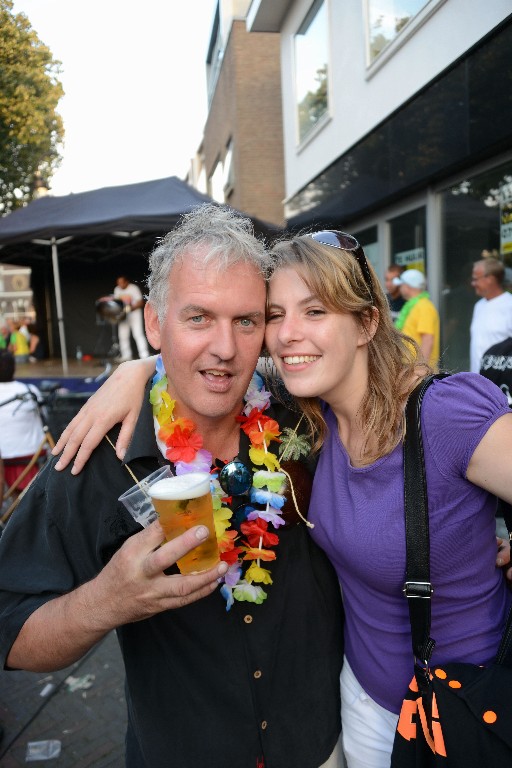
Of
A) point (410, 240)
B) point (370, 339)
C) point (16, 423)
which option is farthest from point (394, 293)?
point (370, 339)

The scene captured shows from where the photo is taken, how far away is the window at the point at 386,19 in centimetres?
655

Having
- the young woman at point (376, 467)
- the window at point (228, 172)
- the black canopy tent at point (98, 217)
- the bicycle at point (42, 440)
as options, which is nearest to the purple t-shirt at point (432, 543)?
the young woman at point (376, 467)

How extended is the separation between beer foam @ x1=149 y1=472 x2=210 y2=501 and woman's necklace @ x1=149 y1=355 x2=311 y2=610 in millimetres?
412

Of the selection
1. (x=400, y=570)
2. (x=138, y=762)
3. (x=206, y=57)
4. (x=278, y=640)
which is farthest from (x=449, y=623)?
(x=206, y=57)

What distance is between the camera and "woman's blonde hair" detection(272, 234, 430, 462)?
1.69m

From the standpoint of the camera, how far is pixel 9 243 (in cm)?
872

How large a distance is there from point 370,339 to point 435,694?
112cm

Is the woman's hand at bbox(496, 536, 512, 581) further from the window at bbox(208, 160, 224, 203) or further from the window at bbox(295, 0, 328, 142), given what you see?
the window at bbox(208, 160, 224, 203)

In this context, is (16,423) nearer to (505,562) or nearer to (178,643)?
(178,643)

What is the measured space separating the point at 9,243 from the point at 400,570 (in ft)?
29.3

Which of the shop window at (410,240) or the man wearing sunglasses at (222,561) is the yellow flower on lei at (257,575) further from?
the shop window at (410,240)

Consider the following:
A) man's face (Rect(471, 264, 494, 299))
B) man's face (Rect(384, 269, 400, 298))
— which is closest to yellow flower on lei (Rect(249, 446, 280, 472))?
man's face (Rect(471, 264, 494, 299))

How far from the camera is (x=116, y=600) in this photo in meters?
1.25

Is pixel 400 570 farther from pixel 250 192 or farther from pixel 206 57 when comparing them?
pixel 206 57
